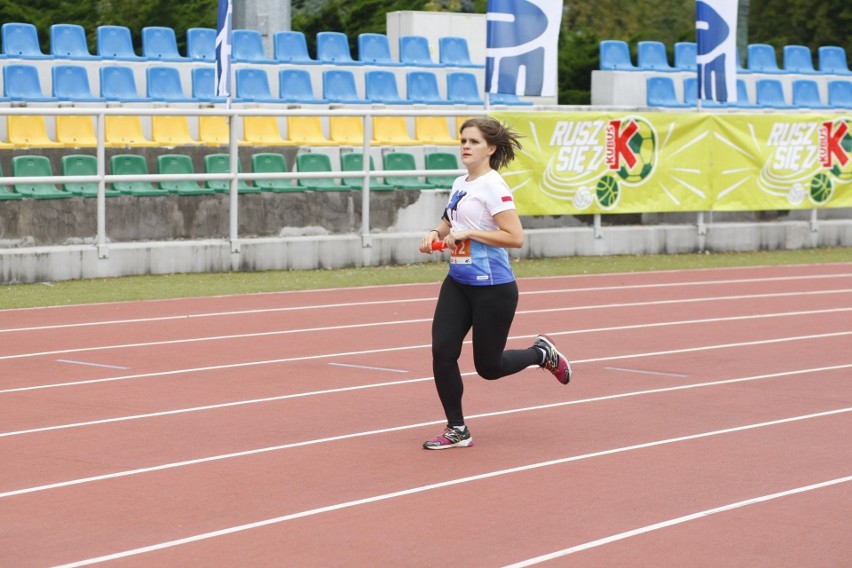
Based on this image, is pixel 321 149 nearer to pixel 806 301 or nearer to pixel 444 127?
pixel 444 127

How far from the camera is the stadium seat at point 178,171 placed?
61.2 feet

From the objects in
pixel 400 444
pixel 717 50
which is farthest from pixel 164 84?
pixel 400 444

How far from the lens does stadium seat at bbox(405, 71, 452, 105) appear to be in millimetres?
26250


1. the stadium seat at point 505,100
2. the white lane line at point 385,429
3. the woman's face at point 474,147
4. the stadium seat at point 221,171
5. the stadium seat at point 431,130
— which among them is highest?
the stadium seat at point 505,100

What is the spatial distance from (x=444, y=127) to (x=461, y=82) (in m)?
3.27

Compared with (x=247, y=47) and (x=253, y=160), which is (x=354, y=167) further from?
(x=247, y=47)

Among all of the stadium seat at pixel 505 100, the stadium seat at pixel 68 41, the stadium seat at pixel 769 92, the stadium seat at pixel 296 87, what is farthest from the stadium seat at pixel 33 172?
the stadium seat at pixel 769 92

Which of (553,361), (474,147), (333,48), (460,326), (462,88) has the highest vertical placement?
(333,48)

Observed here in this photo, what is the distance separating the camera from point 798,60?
111ft

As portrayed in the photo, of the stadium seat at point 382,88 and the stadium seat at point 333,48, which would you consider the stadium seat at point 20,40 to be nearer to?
the stadium seat at point 333,48

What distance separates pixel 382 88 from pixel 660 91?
20.7ft

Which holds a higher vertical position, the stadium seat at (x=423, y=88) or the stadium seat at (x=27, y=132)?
the stadium seat at (x=423, y=88)

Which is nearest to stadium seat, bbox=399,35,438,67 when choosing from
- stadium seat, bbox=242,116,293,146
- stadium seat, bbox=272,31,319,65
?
stadium seat, bbox=272,31,319,65

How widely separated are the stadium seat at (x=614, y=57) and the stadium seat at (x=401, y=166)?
31.5 ft
